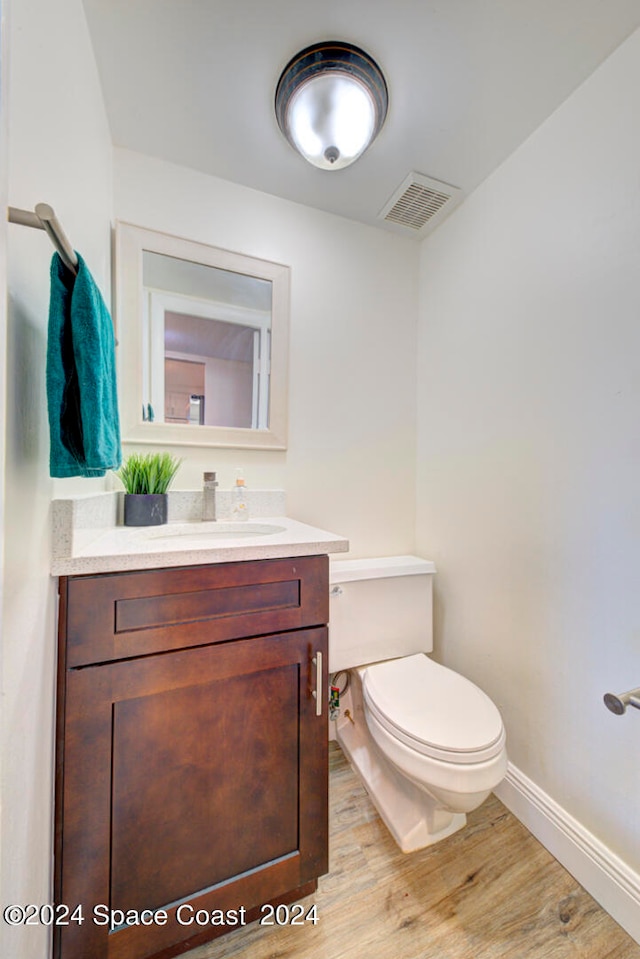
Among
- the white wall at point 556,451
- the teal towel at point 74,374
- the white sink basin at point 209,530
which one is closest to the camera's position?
the teal towel at point 74,374

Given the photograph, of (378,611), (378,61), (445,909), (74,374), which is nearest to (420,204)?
(378,61)

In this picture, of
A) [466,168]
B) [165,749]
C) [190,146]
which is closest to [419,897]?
[165,749]

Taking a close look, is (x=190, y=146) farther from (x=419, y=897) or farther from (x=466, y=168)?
(x=419, y=897)

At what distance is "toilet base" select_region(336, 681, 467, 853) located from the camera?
115cm

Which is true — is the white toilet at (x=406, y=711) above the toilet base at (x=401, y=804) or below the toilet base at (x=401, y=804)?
above

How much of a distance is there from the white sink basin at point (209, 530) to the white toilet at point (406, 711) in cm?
31

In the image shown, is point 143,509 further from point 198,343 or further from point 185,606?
point 198,343

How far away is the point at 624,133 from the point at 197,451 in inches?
63.8

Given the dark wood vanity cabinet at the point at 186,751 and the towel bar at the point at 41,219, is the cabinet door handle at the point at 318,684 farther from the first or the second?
the towel bar at the point at 41,219

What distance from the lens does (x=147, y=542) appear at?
3.07 feet

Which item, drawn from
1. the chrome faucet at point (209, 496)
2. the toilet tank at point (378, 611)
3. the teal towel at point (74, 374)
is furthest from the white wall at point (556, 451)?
the teal towel at point (74, 374)

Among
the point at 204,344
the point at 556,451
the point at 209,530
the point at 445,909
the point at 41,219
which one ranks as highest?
the point at 204,344

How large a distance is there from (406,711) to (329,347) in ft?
4.65

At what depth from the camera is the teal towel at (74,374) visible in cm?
67
